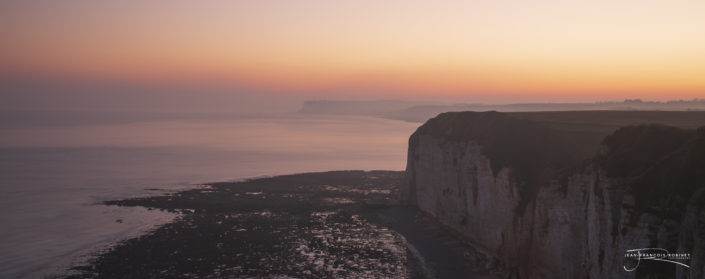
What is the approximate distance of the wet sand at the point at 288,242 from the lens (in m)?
31.7

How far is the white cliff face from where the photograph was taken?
17.4m

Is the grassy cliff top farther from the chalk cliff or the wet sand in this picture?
the wet sand

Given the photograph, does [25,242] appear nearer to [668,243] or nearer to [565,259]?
[565,259]

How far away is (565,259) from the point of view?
2417 centimetres

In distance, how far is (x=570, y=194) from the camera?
23750 mm

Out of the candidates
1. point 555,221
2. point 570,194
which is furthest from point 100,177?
point 570,194

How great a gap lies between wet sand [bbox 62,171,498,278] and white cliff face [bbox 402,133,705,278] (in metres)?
2.38

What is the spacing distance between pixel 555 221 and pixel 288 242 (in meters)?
20.0

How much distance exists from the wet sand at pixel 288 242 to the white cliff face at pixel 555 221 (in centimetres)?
238
